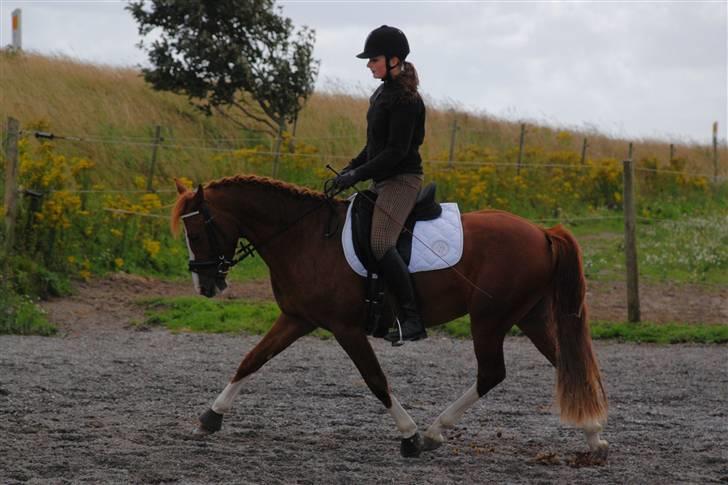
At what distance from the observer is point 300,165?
688 inches

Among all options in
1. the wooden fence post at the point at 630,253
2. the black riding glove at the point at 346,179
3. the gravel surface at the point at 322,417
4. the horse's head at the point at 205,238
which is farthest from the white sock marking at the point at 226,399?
the wooden fence post at the point at 630,253

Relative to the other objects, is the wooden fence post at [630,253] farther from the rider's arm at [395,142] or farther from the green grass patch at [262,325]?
the rider's arm at [395,142]

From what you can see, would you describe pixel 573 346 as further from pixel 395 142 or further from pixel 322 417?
pixel 322 417

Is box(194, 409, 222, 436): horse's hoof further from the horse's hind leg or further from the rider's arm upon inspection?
the rider's arm

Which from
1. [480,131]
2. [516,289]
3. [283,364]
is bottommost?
[283,364]

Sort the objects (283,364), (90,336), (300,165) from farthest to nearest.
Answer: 1. (300,165)
2. (90,336)
3. (283,364)

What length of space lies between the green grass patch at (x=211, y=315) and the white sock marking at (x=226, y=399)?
17.4 feet

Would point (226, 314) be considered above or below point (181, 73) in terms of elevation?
below

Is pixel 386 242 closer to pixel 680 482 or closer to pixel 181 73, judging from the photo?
pixel 680 482

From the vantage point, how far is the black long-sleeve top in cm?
680

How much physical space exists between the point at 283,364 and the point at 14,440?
3830 millimetres

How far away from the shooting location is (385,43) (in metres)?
6.80

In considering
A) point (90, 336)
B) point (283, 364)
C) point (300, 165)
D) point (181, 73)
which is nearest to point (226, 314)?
point (90, 336)

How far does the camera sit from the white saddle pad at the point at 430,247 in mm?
6926
